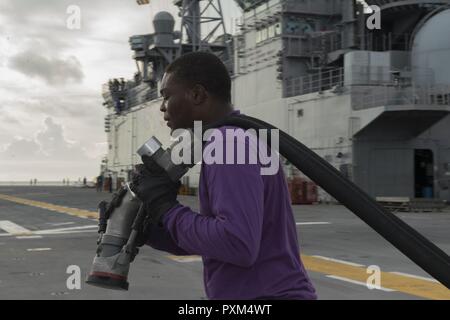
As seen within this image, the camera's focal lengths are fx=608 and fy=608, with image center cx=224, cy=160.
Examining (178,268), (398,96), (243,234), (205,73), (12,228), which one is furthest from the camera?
(398,96)

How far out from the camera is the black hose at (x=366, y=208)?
185cm

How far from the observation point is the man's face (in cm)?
212

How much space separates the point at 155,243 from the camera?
7.60 feet

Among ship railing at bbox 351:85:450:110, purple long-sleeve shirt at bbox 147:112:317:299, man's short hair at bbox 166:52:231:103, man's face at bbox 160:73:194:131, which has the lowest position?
purple long-sleeve shirt at bbox 147:112:317:299

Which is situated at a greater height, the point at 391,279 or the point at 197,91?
the point at 197,91

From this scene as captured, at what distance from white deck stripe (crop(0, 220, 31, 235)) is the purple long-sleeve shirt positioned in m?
15.1

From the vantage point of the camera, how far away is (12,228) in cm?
1756

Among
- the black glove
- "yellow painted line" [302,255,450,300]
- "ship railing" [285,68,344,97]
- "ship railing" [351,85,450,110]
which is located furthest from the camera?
"ship railing" [285,68,344,97]

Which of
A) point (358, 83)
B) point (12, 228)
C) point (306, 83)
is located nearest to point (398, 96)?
point (358, 83)

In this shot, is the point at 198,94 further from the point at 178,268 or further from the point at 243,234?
the point at 178,268

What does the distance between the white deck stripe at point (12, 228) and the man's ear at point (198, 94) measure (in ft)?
49.6

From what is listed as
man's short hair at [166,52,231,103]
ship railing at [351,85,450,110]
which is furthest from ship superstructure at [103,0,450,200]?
man's short hair at [166,52,231,103]

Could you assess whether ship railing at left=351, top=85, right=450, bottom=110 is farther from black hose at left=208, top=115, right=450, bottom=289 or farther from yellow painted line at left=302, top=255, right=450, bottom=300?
black hose at left=208, top=115, right=450, bottom=289

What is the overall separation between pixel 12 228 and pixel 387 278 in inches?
481
